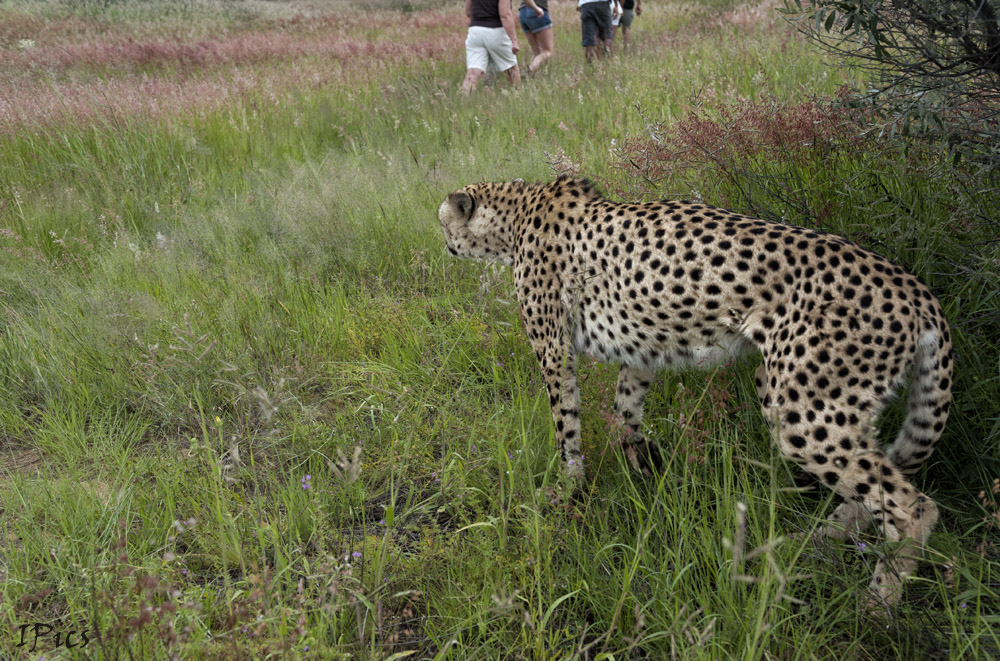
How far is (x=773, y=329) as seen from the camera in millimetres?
2486

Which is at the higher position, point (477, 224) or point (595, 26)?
point (595, 26)

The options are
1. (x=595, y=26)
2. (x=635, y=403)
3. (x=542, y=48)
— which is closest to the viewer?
(x=635, y=403)

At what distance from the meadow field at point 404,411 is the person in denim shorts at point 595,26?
334cm

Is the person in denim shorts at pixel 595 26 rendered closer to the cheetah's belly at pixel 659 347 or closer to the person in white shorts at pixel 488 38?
the person in white shorts at pixel 488 38

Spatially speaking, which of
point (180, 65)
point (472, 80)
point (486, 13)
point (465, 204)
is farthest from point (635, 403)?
point (180, 65)

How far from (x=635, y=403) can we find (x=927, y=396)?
4.12 feet

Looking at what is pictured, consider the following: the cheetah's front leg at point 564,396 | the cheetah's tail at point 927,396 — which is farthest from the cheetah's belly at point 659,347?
the cheetah's tail at point 927,396

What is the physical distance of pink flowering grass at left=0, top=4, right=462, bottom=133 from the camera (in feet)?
25.8

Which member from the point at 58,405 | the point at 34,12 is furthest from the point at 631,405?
the point at 34,12

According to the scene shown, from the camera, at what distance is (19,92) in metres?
8.55

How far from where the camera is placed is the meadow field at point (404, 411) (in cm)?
211

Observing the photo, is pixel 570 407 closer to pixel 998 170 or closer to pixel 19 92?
pixel 998 170

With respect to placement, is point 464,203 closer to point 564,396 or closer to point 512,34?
point 564,396

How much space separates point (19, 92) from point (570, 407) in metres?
9.15
